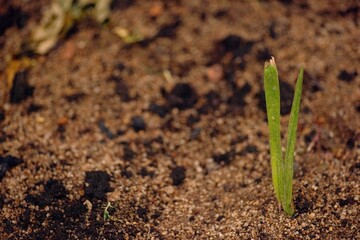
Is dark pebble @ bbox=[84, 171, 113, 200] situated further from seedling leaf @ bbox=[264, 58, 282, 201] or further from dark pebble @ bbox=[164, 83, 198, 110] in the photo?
seedling leaf @ bbox=[264, 58, 282, 201]

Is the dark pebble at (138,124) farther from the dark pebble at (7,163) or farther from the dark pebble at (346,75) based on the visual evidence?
the dark pebble at (346,75)

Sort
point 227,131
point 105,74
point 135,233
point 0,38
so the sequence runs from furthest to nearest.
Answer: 1. point 0,38
2. point 105,74
3. point 227,131
4. point 135,233

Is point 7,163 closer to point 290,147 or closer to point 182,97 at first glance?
point 182,97

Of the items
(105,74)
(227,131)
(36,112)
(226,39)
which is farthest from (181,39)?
(36,112)

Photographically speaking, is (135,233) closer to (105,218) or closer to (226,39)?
(105,218)

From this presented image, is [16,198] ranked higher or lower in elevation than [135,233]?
higher

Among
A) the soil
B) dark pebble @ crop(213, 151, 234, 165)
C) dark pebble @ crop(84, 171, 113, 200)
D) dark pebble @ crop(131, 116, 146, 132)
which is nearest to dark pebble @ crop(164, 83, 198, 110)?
the soil

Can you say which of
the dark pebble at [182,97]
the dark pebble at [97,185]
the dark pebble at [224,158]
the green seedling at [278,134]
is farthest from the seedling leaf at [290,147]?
the dark pebble at [182,97]
